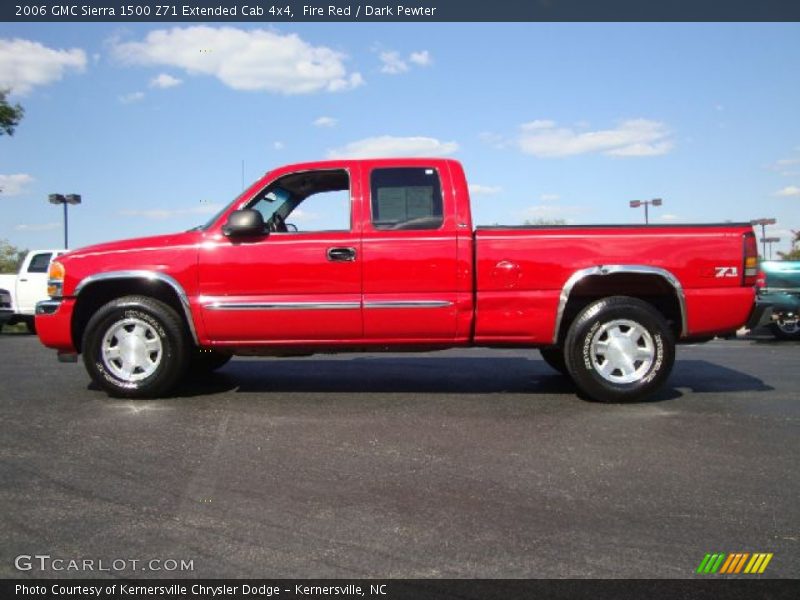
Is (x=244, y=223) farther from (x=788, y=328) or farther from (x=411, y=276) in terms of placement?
(x=788, y=328)

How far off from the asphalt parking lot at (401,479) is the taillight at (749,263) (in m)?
1.00

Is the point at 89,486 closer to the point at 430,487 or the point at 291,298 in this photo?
the point at 430,487

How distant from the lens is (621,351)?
5168 millimetres

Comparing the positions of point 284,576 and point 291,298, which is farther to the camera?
point 291,298

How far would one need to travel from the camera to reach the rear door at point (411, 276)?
16.9 ft

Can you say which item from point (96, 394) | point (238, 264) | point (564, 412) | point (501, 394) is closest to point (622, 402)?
point (564, 412)

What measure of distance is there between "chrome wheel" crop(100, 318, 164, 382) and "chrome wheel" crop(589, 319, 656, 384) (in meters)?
3.52

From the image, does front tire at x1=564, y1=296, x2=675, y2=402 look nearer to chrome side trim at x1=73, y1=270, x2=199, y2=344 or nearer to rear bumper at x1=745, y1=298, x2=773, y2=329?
rear bumper at x1=745, y1=298, x2=773, y2=329

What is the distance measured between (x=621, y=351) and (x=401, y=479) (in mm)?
2527

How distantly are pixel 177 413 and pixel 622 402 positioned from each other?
3.46 meters

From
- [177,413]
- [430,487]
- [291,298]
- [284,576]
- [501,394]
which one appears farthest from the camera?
[501,394]

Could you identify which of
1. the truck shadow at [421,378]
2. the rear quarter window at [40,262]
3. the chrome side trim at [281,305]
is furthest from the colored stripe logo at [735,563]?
the rear quarter window at [40,262]

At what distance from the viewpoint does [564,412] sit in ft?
16.1
